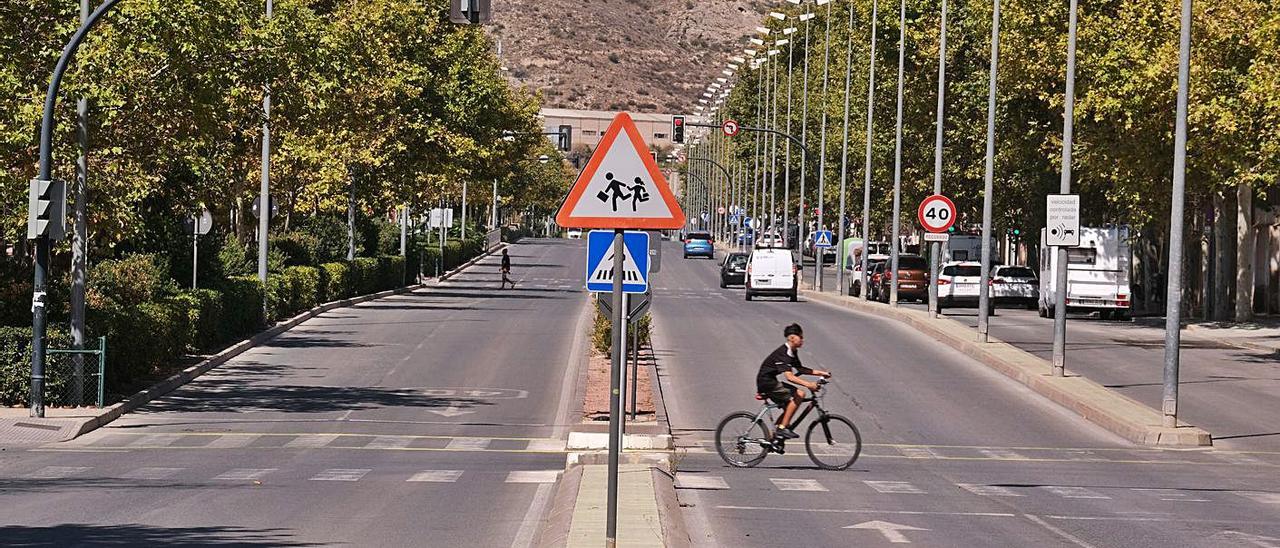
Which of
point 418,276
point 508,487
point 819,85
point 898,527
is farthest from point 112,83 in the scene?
point 819,85

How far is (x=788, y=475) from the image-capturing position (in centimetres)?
2033

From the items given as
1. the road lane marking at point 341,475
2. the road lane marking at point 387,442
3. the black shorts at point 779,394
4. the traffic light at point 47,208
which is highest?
the traffic light at point 47,208

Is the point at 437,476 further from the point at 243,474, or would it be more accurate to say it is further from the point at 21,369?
the point at 21,369

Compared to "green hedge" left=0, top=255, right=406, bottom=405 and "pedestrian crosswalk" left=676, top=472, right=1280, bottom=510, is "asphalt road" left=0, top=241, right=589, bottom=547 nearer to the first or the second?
"green hedge" left=0, top=255, right=406, bottom=405

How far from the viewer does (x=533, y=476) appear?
1936cm

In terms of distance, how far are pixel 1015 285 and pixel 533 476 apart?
4570 cm

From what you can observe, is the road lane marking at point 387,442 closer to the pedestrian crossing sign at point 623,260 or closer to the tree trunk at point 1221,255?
the pedestrian crossing sign at point 623,260

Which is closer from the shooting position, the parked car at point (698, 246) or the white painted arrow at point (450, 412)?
the white painted arrow at point (450, 412)

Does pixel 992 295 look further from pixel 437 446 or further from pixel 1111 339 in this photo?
pixel 437 446

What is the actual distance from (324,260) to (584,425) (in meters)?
38.1

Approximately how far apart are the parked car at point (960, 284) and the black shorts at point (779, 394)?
129 ft

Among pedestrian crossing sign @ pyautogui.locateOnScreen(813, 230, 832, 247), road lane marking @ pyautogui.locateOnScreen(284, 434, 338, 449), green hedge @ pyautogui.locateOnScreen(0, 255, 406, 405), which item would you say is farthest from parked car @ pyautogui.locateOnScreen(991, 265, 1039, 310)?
road lane marking @ pyautogui.locateOnScreen(284, 434, 338, 449)

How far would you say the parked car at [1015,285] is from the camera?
205 feet

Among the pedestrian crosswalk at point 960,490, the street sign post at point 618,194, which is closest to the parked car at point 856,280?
the pedestrian crosswalk at point 960,490
